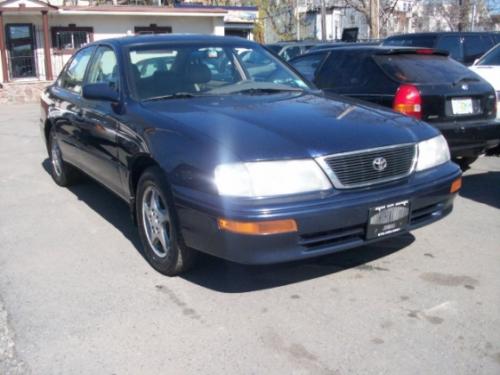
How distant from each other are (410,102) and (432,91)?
265mm

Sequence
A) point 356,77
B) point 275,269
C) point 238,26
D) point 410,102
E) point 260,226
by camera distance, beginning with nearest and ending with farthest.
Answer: point 260,226 < point 275,269 < point 410,102 < point 356,77 < point 238,26

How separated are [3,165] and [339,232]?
640cm

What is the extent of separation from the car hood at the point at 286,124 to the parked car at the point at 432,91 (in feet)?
5.10

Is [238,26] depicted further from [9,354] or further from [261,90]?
[9,354]

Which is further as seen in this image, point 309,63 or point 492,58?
point 492,58

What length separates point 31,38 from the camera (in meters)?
22.7

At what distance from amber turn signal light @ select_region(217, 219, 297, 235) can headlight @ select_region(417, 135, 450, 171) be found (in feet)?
3.69

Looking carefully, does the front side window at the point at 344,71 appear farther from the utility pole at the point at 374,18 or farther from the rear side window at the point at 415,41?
the utility pole at the point at 374,18

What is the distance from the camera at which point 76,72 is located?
6070mm

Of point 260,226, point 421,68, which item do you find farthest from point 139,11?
point 260,226

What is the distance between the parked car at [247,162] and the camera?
3.41 meters

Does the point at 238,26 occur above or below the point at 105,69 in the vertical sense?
above

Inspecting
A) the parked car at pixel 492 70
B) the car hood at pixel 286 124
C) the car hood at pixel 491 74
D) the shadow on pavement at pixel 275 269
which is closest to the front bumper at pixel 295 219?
the car hood at pixel 286 124

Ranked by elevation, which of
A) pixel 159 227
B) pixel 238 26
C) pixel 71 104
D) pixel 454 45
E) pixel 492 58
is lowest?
pixel 159 227
